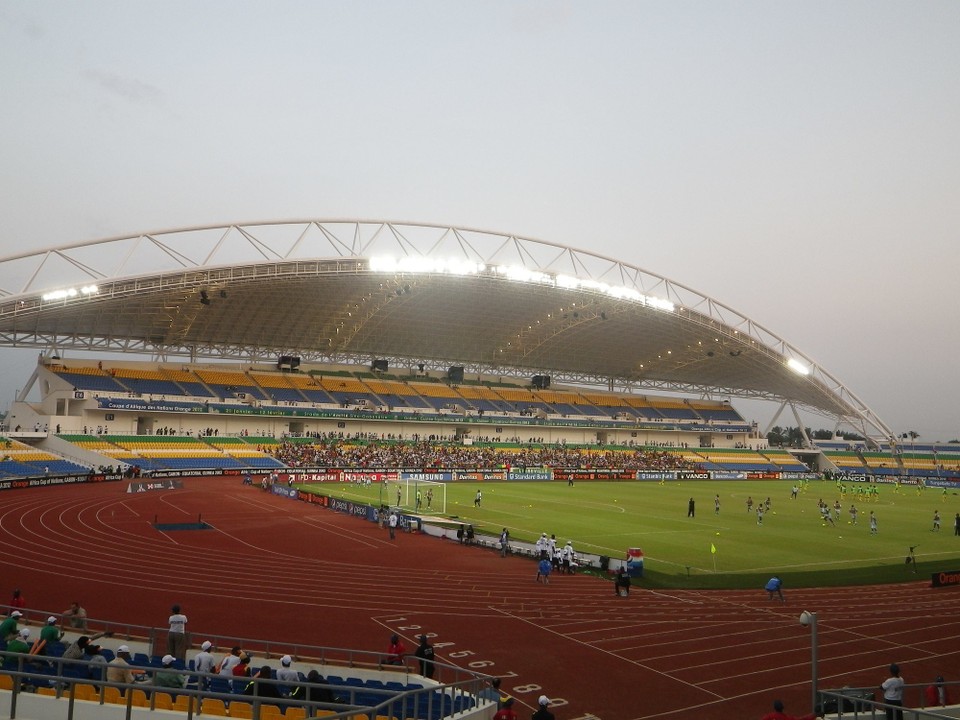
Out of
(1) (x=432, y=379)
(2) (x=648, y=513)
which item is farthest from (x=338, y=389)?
(2) (x=648, y=513)

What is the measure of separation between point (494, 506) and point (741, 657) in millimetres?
28671

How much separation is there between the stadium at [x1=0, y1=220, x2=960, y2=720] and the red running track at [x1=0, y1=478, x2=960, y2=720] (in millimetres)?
116

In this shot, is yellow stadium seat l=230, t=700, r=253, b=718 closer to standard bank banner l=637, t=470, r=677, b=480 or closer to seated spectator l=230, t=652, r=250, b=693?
seated spectator l=230, t=652, r=250, b=693

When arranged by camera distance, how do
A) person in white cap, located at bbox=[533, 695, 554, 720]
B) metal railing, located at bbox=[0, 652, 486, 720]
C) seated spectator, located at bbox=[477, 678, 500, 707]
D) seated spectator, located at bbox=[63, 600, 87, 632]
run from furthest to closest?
seated spectator, located at bbox=[63, 600, 87, 632] < seated spectator, located at bbox=[477, 678, 500, 707] < person in white cap, located at bbox=[533, 695, 554, 720] < metal railing, located at bbox=[0, 652, 486, 720]

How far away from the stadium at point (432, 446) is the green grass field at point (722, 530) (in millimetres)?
615

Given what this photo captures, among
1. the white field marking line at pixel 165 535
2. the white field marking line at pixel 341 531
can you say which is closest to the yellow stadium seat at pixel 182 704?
the white field marking line at pixel 341 531

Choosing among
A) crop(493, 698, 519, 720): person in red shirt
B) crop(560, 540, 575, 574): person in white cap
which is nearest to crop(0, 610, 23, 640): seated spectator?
crop(493, 698, 519, 720): person in red shirt

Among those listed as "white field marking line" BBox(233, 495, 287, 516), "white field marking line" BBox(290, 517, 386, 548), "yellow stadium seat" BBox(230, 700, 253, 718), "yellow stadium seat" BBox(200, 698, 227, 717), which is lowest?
"white field marking line" BBox(290, 517, 386, 548)

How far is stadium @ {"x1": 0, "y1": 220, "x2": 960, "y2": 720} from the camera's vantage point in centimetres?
1669

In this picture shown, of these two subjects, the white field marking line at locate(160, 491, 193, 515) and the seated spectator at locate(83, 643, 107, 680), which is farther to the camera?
the white field marking line at locate(160, 491, 193, 515)

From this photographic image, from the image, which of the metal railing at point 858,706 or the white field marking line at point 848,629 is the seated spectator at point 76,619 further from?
the white field marking line at point 848,629

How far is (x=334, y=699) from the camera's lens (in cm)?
990

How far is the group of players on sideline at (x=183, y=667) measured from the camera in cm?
933

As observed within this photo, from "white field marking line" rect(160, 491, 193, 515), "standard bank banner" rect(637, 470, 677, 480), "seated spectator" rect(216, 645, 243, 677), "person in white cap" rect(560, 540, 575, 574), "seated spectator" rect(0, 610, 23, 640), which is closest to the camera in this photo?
"seated spectator" rect(216, 645, 243, 677)
